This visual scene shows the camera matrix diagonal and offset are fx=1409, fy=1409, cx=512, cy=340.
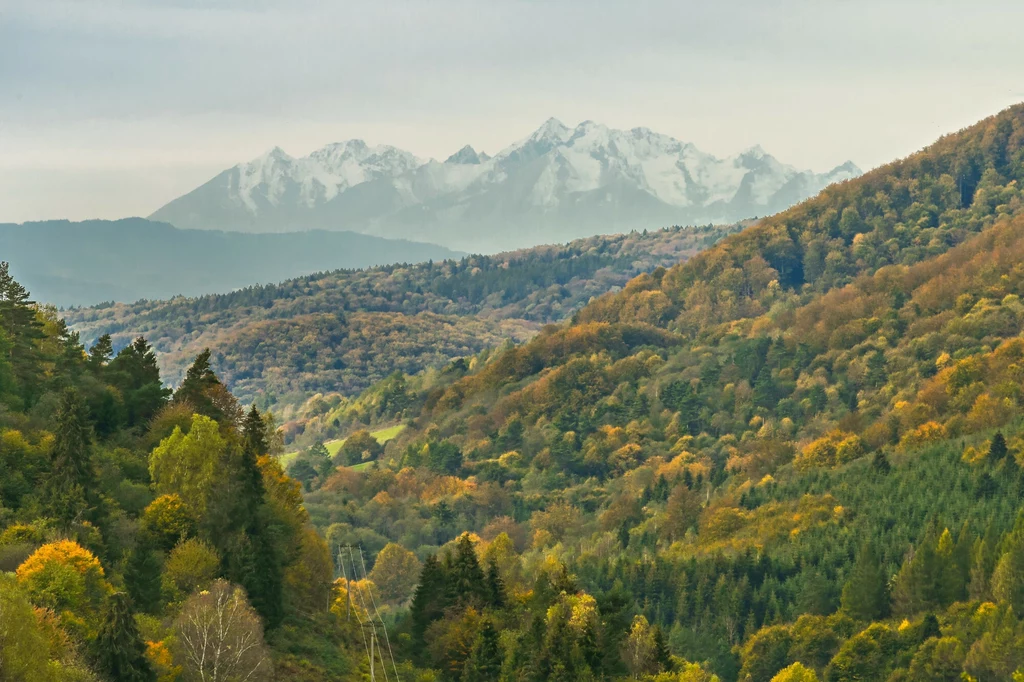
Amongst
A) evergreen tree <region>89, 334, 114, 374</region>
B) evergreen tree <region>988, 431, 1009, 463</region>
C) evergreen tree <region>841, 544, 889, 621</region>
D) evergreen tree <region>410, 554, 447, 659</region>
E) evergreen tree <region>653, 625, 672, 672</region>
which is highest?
evergreen tree <region>89, 334, 114, 374</region>

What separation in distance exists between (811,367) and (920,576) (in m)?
89.4

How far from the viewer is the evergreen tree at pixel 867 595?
11281 cm

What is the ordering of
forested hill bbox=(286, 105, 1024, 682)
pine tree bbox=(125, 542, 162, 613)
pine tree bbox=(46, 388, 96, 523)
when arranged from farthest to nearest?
forested hill bbox=(286, 105, 1024, 682) → pine tree bbox=(46, 388, 96, 523) → pine tree bbox=(125, 542, 162, 613)

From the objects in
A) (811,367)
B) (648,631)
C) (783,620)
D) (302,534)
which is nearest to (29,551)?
(302,534)

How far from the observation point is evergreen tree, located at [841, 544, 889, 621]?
370 ft

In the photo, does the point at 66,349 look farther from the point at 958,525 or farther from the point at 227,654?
the point at 958,525

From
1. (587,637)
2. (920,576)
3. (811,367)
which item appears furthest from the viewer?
(811,367)

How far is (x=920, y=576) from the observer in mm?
111750

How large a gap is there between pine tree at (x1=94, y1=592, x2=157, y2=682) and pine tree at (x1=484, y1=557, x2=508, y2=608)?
35041 mm

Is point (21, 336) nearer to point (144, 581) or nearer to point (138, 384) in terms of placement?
point (138, 384)

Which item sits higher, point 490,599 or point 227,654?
point 227,654

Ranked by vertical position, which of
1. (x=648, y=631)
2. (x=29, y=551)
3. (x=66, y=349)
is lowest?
(x=648, y=631)

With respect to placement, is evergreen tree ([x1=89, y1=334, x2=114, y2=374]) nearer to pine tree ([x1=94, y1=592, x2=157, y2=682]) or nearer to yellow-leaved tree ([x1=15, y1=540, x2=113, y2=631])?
yellow-leaved tree ([x1=15, y1=540, x2=113, y2=631])

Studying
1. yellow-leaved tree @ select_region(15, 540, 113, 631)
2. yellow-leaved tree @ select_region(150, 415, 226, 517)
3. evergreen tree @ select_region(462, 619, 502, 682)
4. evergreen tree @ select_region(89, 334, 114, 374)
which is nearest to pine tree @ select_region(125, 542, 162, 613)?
yellow-leaved tree @ select_region(15, 540, 113, 631)
